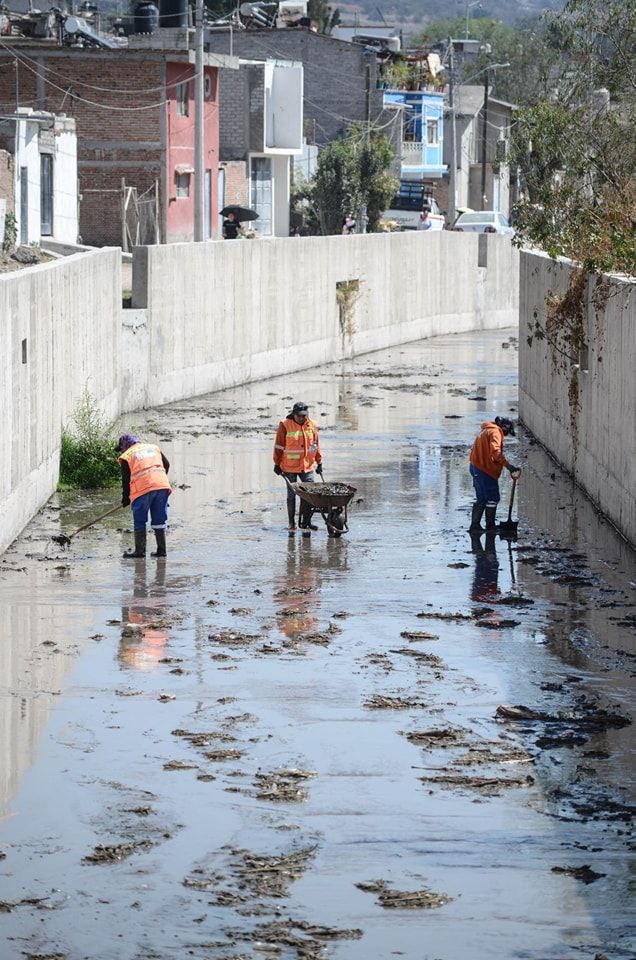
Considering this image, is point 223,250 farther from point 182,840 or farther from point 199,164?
point 182,840

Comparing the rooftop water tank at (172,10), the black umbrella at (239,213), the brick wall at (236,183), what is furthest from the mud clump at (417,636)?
the rooftop water tank at (172,10)

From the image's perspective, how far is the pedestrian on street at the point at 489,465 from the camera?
1953 cm

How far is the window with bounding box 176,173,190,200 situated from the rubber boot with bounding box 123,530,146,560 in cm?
3794

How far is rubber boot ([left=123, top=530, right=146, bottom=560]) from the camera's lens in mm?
18359

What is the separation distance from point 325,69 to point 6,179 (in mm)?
41283

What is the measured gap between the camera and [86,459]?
2297cm

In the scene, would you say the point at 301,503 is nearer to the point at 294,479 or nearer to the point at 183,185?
the point at 294,479

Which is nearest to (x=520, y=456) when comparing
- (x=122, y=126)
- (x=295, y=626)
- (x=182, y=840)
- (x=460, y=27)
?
(x=295, y=626)

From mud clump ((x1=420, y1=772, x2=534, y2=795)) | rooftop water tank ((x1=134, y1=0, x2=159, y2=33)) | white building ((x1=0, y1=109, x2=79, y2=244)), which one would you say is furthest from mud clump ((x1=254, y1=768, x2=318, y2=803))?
rooftop water tank ((x1=134, y1=0, x2=159, y2=33))

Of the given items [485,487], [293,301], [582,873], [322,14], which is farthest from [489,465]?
[322,14]

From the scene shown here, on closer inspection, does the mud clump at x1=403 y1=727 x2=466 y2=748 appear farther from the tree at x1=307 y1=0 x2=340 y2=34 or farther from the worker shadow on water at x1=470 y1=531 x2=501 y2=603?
the tree at x1=307 y1=0 x2=340 y2=34

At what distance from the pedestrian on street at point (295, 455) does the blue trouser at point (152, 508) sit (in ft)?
6.97

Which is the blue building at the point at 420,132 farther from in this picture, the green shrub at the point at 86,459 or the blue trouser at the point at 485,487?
the blue trouser at the point at 485,487

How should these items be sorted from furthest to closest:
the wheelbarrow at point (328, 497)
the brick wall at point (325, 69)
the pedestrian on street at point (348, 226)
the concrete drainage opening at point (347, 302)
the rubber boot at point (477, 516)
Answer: the brick wall at point (325, 69)
the pedestrian on street at point (348, 226)
the concrete drainage opening at point (347, 302)
the rubber boot at point (477, 516)
the wheelbarrow at point (328, 497)
